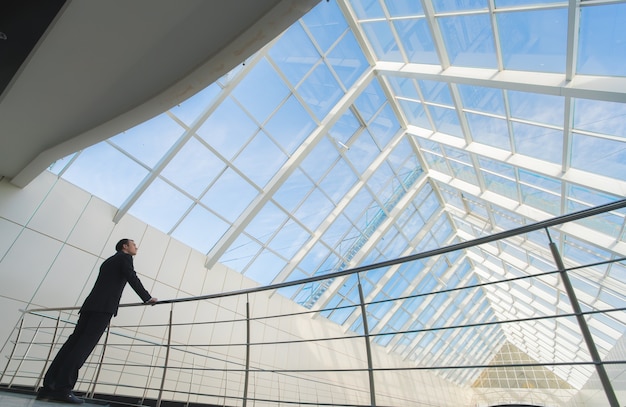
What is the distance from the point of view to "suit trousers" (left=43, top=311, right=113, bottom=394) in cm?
201

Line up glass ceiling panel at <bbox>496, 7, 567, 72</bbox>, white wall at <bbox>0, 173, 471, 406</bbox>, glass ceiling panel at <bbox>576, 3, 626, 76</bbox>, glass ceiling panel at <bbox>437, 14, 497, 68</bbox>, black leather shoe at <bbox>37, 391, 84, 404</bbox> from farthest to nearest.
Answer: glass ceiling panel at <bbox>437, 14, 497, 68</bbox> → white wall at <bbox>0, 173, 471, 406</bbox> → glass ceiling panel at <bbox>496, 7, 567, 72</bbox> → glass ceiling panel at <bbox>576, 3, 626, 76</bbox> → black leather shoe at <bbox>37, 391, 84, 404</bbox>

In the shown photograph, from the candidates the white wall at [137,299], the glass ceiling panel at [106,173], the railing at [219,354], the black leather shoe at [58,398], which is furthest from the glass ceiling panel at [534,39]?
the glass ceiling panel at [106,173]

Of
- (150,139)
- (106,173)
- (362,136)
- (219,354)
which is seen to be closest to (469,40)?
(362,136)

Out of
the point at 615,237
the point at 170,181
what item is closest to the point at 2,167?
the point at 170,181

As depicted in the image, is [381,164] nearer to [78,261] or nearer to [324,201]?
[324,201]

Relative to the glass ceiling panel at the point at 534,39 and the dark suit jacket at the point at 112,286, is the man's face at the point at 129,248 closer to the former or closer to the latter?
the dark suit jacket at the point at 112,286

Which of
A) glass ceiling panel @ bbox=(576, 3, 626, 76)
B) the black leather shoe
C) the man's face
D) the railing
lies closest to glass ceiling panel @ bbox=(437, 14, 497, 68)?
glass ceiling panel @ bbox=(576, 3, 626, 76)

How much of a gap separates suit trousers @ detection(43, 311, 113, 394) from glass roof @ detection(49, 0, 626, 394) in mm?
3562

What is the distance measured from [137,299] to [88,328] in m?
3.68

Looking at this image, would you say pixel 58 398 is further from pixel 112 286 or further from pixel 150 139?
pixel 150 139

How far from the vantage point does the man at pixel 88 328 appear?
2010 millimetres

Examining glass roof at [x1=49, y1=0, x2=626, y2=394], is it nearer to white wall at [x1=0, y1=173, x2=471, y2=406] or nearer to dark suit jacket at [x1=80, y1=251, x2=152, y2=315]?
white wall at [x1=0, y1=173, x2=471, y2=406]

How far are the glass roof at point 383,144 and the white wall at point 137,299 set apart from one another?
A: 1.30 feet

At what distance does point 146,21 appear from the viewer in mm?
2324
